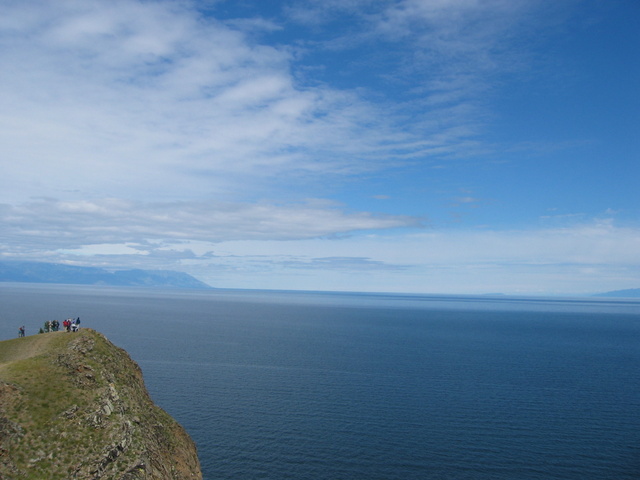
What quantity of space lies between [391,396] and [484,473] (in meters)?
30.8

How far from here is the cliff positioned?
117 ft

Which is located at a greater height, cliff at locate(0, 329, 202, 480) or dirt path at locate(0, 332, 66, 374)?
dirt path at locate(0, 332, 66, 374)

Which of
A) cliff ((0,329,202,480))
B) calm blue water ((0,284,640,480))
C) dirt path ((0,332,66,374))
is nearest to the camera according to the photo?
cliff ((0,329,202,480))

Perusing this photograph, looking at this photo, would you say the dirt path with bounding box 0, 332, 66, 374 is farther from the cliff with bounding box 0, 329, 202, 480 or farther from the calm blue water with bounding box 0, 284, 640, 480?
the calm blue water with bounding box 0, 284, 640, 480

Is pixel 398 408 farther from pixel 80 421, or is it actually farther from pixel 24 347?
pixel 24 347

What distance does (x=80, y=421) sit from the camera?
3959 cm

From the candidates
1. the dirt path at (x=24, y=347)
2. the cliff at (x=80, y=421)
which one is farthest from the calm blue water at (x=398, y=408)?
the dirt path at (x=24, y=347)

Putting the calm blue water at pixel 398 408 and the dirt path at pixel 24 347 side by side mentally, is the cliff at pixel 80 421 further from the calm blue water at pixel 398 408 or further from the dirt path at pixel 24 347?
the calm blue water at pixel 398 408

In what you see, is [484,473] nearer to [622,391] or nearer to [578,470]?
[578,470]

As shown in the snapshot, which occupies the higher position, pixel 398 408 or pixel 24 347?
pixel 24 347

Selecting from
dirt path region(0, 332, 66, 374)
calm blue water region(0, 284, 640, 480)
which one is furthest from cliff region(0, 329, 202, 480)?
calm blue water region(0, 284, 640, 480)

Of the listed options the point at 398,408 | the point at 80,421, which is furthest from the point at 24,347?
the point at 398,408

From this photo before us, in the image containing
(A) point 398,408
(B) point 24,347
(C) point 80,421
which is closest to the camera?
(C) point 80,421

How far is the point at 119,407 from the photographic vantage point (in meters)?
44.1
